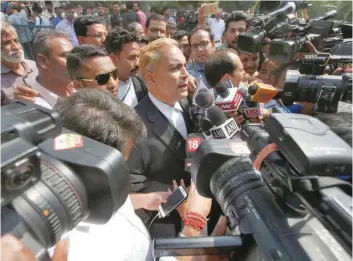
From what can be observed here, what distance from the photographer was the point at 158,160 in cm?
181

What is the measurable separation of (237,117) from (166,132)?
1.23 feet

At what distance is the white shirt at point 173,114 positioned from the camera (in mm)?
1957

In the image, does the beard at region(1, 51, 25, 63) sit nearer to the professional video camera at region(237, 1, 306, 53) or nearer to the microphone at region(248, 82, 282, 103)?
the professional video camera at region(237, 1, 306, 53)

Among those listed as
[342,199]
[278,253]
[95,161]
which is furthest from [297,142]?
[95,161]

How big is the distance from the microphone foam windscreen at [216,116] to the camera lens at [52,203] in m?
1.00

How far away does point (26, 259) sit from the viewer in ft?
1.67

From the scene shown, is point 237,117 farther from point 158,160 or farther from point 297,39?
point 297,39

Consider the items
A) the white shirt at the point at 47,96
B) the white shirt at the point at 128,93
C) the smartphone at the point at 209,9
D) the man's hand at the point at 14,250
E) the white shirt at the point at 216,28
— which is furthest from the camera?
the white shirt at the point at 216,28

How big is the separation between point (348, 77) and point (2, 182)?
136cm

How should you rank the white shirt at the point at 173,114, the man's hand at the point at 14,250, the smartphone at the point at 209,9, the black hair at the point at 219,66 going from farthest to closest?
the smartphone at the point at 209,9, the black hair at the point at 219,66, the white shirt at the point at 173,114, the man's hand at the point at 14,250

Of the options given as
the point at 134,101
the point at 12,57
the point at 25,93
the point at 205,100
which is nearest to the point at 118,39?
the point at 134,101

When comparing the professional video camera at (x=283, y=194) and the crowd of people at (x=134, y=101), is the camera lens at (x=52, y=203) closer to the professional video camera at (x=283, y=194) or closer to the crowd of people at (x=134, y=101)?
the crowd of people at (x=134, y=101)

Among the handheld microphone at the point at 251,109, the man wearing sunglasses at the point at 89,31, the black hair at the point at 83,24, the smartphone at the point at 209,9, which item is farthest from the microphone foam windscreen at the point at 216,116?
the smartphone at the point at 209,9

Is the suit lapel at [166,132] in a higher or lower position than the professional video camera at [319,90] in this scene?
lower
